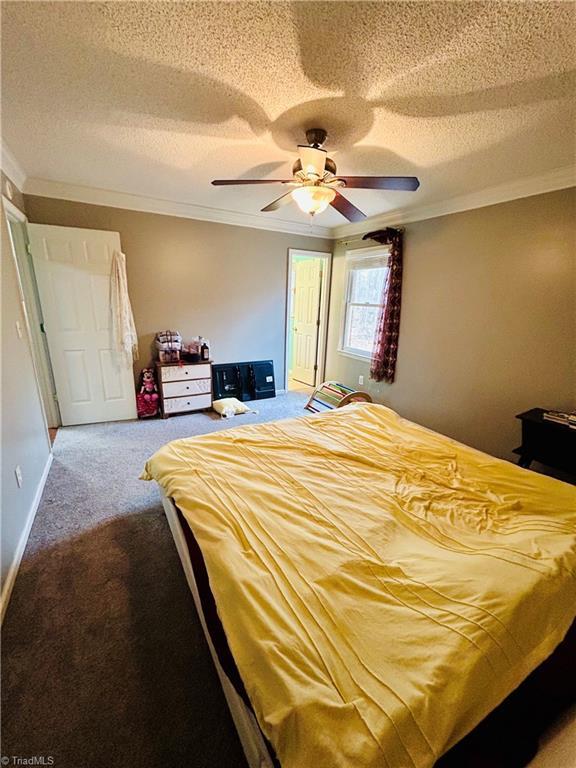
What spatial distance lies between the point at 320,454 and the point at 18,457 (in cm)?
191

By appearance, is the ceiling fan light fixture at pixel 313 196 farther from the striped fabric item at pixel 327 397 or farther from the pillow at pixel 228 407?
the pillow at pixel 228 407

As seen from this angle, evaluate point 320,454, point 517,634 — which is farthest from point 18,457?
point 517,634

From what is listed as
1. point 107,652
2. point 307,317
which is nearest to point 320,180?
point 107,652

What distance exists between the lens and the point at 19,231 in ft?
9.86

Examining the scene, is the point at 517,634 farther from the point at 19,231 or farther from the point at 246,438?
the point at 19,231

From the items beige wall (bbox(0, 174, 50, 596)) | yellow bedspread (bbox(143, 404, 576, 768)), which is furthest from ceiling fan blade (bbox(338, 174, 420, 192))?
beige wall (bbox(0, 174, 50, 596))

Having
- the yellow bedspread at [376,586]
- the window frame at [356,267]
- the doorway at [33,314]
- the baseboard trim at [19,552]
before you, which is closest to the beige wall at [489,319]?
the window frame at [356,267]

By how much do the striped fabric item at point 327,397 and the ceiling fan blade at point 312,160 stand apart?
2.63 m

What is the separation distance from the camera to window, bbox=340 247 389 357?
163 inches

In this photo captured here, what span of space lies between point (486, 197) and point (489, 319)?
1.11 m

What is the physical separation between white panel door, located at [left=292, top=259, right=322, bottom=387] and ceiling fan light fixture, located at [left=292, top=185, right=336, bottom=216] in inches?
122

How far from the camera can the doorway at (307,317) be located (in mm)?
4891

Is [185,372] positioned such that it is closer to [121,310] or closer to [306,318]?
[121,310]

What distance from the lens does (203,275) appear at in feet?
13.5
